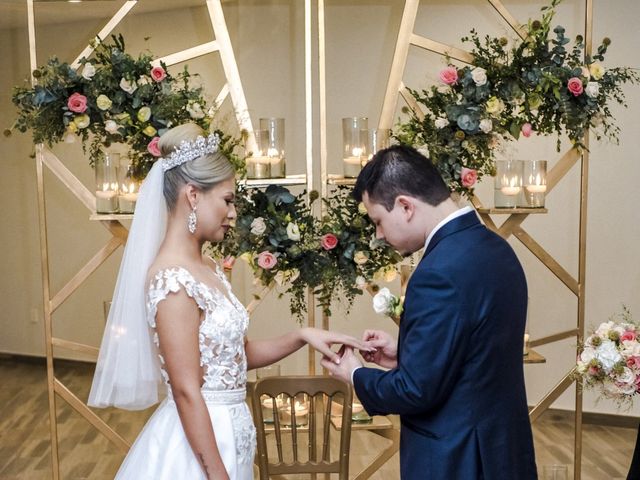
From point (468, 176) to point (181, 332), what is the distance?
1.87 m

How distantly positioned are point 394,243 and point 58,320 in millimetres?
5436

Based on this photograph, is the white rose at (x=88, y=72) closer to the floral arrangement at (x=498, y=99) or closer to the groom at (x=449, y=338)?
the floral arrangement at (x=498, y=99)

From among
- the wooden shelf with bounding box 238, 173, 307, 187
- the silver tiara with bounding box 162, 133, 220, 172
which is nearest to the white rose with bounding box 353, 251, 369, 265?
the wooden shelf with bounding box 238, 173, 307, 187

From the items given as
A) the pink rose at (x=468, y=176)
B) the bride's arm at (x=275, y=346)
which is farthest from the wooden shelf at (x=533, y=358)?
the bride's arm at (x=275, y=346)

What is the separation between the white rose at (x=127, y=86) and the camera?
A: 3779mm

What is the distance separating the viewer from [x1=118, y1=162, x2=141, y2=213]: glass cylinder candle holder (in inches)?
160

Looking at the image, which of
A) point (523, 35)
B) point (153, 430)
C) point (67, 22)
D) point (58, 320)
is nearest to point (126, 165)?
point (153, 430)

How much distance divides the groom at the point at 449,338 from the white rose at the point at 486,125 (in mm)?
1613

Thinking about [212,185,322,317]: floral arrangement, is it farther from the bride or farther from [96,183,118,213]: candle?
the bride

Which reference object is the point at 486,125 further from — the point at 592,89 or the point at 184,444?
the point at 184,444

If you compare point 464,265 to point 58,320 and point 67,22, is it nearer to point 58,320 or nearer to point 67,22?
point 67,22

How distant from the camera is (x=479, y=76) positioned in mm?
3863

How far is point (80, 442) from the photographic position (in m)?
5.73

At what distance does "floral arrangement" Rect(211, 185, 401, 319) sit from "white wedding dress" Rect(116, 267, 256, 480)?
118cm
